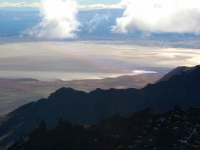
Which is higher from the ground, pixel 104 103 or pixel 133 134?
pixel 104 103

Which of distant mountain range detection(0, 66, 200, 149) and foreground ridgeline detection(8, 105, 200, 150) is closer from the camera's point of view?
foreground ridgeline detection(8, 105, 200, 150)

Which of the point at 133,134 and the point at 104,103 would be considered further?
the point at 104,103

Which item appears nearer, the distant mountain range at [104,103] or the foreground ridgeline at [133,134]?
the foreground ridgeline at [133,134]

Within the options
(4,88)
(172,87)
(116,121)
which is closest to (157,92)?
(172,87)

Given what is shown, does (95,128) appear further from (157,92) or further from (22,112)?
(22,112)
